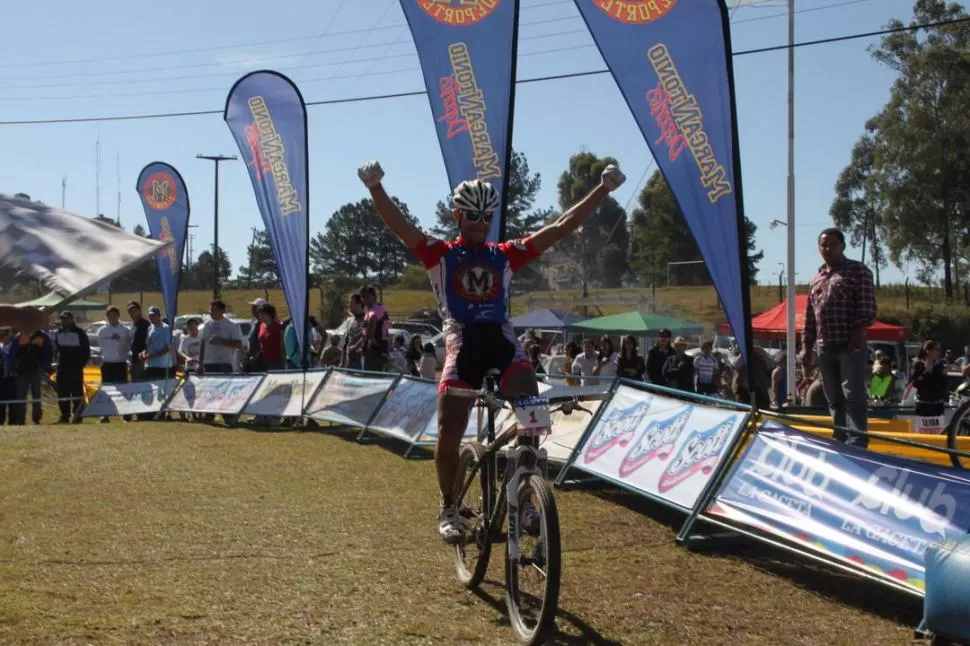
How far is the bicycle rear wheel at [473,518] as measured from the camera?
5.56 m

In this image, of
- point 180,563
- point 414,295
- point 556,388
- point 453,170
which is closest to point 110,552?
point 180,563

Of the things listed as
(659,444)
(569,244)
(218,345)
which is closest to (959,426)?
(659,444)

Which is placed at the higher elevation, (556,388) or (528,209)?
(528,209)

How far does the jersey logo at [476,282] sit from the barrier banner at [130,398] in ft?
39.1

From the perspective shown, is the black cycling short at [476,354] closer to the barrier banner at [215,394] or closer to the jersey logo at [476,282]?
the jersey logo at [476,282]

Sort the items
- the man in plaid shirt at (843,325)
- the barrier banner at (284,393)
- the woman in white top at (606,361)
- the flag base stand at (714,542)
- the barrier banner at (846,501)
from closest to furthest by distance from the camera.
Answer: the barrier banner at (846,501) < the flag base stand at (714,542) < the man in plaid shirt at (843,325) < the barrier banner at (284,393) < the woman in white top at (606,361)

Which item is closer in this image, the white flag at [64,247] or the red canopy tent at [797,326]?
the white flag at [64,247]

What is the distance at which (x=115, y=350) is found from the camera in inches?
677

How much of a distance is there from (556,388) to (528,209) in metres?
79.3

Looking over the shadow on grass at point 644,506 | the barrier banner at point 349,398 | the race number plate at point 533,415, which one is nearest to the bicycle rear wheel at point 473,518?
the race number plate at point 533,415

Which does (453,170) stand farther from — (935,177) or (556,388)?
(935,177)

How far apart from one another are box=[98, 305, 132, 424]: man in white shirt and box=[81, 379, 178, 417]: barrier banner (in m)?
0.31

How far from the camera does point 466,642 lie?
15.8 ft

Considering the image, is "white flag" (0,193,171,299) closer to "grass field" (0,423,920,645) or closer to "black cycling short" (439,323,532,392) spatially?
"grass field" (0,423,920,645)
